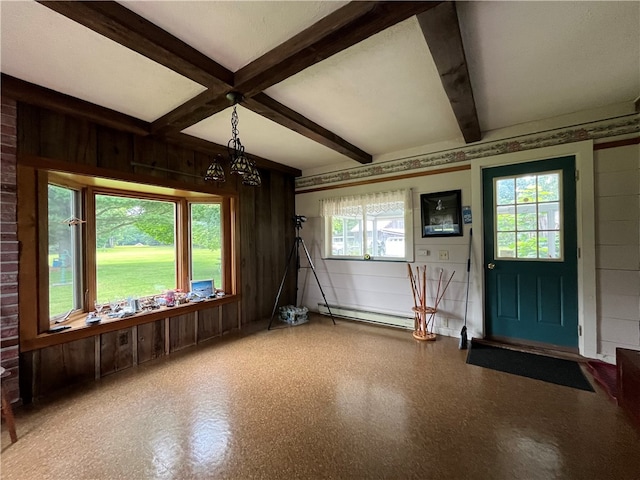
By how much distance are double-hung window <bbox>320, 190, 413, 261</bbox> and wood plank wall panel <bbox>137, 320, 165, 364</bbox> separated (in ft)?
8.25

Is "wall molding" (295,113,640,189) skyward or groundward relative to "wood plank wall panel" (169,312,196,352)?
skyward

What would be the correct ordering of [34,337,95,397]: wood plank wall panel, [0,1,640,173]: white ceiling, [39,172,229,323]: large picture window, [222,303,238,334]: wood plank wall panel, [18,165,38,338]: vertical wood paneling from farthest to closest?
[222,303,238,334]: wood plank wall panel, [39,172,229,323]: large picture window, [34,337,95,397]: wood plank wall panel, [18,165,38,338]: vertical wood paneling, [0,1,640,173]: white ceiling

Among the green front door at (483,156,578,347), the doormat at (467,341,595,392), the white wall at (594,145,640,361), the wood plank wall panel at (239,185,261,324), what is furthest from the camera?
the wood plank wall panel at (239,185,261,324)

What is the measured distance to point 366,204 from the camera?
3957 mm

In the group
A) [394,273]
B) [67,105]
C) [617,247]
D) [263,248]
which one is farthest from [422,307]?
[67,105]

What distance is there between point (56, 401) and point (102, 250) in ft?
4.79

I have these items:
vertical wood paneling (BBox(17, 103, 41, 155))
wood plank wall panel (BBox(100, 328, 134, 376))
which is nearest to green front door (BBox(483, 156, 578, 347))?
wood plank wall panel (BBox(100, 328, 134, 376))

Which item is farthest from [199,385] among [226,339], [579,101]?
[579,101]

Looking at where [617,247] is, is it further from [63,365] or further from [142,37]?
[63,365]

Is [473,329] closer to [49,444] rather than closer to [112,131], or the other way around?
[49,444]

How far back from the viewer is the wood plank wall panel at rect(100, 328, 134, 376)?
8.27 ft

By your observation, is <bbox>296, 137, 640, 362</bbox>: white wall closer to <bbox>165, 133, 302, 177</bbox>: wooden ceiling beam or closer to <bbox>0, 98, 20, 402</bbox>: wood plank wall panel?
<bbox>165, 133, 302, 177</bbox>: wooden ceiling beam

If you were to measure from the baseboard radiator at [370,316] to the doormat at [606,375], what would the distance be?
172 cm

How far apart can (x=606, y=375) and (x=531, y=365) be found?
0.53 meters
